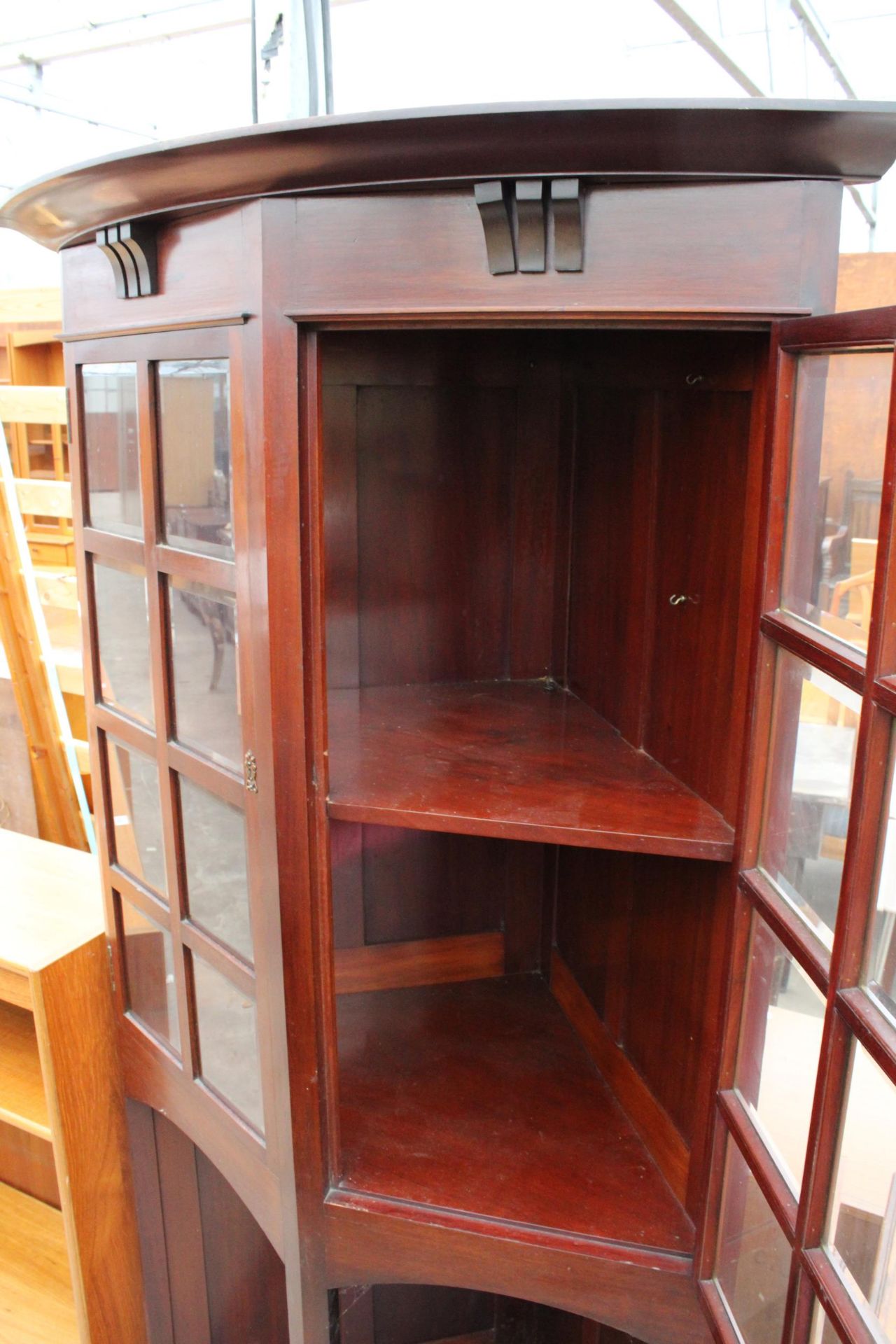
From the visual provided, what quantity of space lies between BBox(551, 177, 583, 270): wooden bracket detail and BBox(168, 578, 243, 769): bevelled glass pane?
1.84 feet

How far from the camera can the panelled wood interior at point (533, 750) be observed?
128 cm

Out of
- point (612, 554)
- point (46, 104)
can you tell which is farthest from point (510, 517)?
point (46, 104)

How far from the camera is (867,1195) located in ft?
2.85

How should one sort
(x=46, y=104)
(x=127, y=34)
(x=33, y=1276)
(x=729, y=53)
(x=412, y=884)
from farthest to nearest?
(x=46, y=104), (x=127, y=34), (x=729, y=53), (x=33, y=1276), (x=412, y=884)

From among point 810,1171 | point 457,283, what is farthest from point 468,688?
point 810,1171

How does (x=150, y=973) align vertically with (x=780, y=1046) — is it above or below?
below

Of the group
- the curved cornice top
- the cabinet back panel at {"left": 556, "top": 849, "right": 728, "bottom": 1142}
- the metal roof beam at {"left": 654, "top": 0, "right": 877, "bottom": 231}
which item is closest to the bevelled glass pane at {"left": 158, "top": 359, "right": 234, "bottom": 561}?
the curved cornice top

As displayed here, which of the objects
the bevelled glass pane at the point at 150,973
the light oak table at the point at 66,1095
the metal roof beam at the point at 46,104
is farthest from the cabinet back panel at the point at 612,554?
the metal roof beam at the point at 46,104

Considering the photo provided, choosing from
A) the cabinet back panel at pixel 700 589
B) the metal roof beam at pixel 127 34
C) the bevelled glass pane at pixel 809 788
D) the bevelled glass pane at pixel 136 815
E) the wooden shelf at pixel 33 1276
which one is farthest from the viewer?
the metal roof beam at pixel 127 34

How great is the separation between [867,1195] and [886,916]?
0.82ft

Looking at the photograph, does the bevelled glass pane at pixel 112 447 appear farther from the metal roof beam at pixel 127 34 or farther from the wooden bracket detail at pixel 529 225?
the metal roof beam at pixel 127 34

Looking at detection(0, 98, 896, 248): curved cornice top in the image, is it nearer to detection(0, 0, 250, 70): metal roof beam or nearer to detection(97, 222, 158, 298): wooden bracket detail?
detection(97, 222, 158, 298): wooden bracket detail

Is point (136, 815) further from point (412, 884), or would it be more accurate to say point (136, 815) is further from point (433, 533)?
point (433, 533)

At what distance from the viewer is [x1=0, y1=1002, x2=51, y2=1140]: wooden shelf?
1.90 m
